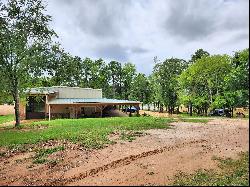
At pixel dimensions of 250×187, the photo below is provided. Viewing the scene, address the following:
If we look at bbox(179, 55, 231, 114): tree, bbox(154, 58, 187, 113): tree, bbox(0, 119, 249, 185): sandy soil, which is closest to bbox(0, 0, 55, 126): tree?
bbox(0, 119, 249, 185): sandy soil

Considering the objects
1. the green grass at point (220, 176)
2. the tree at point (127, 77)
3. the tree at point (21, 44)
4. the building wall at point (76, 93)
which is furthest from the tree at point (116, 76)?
the green grass at point (220, 176)

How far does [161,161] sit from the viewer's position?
534 inches

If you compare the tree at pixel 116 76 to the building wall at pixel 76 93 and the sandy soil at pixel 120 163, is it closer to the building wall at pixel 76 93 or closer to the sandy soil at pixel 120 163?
the building wall at pixel 76 93

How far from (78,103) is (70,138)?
26092mm

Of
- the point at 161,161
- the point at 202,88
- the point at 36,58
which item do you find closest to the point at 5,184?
the point at 161,161

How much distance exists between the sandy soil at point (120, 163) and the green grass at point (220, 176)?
17.7 inches

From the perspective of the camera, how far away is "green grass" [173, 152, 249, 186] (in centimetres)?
1006

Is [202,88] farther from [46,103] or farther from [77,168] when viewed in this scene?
[77,168]

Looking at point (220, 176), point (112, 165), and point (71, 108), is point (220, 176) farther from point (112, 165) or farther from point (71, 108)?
point (71, 108)

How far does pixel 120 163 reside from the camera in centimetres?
1369

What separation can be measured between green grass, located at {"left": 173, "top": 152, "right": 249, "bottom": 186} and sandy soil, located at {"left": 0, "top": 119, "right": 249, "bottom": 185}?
450 millimetres

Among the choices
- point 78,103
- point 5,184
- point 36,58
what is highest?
point 36,58

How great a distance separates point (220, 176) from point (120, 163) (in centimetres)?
420

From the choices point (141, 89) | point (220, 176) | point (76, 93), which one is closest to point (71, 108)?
point (76, 93)
